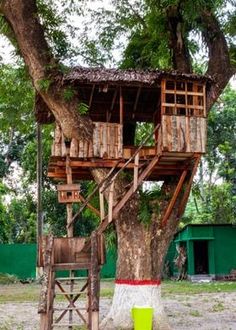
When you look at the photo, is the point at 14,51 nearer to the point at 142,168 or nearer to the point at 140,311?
the point at 142,168

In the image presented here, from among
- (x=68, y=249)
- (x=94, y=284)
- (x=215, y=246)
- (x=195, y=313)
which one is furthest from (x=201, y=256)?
(x=94, y=284)

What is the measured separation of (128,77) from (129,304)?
4566 mm

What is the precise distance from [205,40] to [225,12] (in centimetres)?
106

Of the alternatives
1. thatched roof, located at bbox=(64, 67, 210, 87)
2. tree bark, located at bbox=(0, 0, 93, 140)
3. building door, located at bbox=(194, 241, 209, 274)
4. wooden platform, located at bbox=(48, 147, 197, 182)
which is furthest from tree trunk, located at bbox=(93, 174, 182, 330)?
building door, located at bbox=(194, 241, 209, 274)

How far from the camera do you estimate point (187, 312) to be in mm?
12594

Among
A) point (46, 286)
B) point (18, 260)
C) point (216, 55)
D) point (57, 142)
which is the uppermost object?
point (216, 55)

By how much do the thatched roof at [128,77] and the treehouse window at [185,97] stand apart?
0.17m

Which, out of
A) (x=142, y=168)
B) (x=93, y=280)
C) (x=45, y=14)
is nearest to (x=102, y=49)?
(x=45, y=14)

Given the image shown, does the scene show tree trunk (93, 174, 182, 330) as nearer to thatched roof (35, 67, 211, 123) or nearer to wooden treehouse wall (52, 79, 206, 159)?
wooden treehouse wall (52, 79, 206, 159)

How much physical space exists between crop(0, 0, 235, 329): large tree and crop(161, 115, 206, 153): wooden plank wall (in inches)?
50.8

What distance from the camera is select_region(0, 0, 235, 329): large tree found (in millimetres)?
10391

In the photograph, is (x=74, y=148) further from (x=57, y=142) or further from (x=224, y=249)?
(x=224, y=249)

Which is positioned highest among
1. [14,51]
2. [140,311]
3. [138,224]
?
[14,51]

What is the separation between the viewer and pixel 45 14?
12.1 metres
